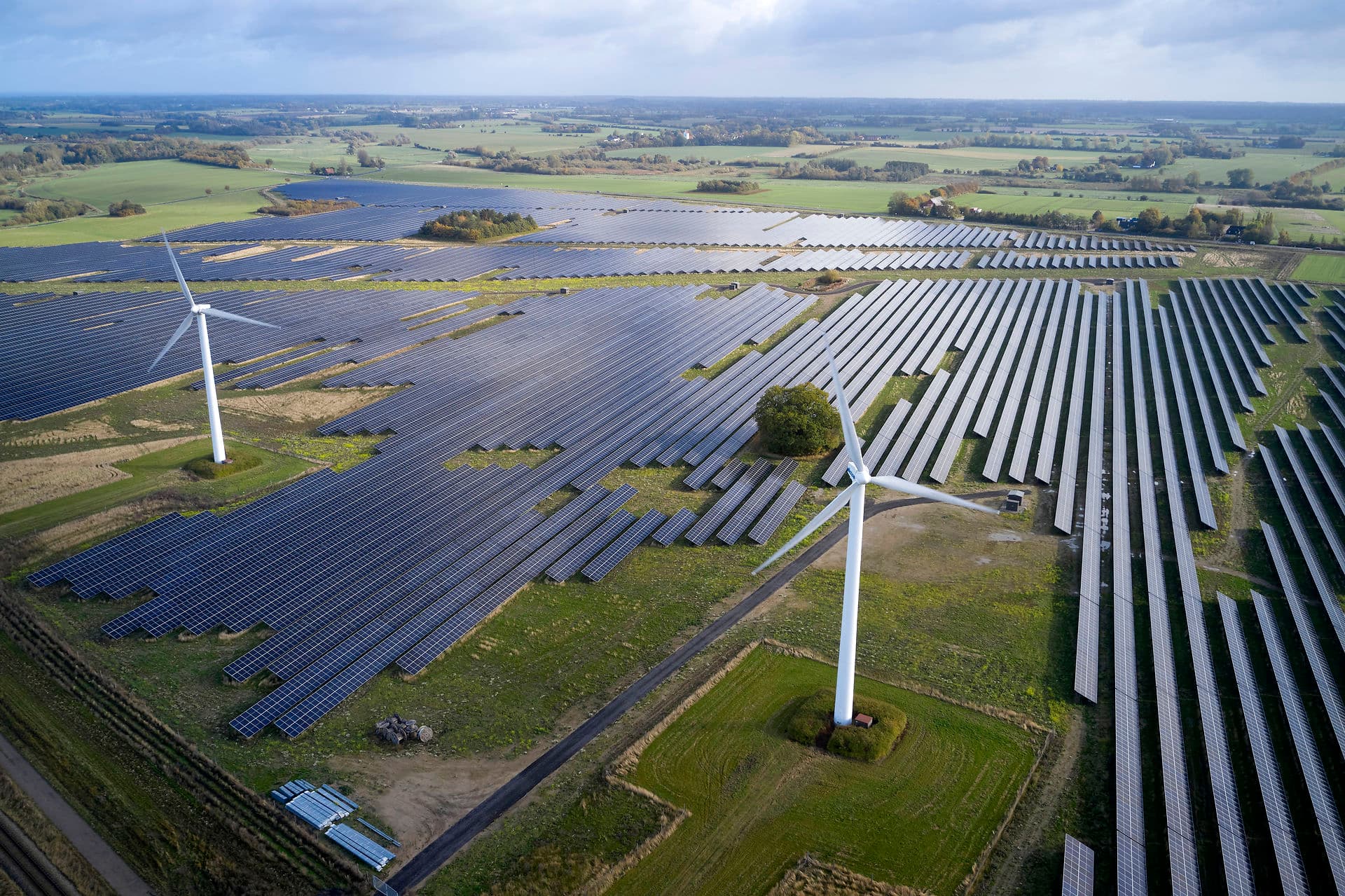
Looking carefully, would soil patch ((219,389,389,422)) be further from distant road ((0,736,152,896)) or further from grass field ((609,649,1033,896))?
grass field ((609,649,1033,896))

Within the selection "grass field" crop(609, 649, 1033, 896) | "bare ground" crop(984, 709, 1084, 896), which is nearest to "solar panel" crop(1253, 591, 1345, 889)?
"bare ground" crop(984, 709, 1084, 896)

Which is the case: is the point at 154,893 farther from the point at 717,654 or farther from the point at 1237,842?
the point at 1237,842

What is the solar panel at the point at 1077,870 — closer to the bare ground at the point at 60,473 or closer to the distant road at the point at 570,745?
the distant road at the point at 570,745

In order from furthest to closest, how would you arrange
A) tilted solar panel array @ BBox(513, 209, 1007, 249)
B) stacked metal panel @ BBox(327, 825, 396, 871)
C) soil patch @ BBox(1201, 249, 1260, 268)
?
tilted solar panel array @ BBox(513, 209, 1007, 249), soil patch @ BBox(1201, 249, 1260, 268), stacked metal panel @ BBox(327, 825, 396, 871)

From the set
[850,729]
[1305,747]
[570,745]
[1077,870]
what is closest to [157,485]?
[570,745]

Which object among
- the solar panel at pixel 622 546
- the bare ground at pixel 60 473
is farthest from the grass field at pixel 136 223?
the solar panel at pixel 622 546

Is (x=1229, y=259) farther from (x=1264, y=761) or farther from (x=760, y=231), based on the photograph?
(x=1264, y=761)

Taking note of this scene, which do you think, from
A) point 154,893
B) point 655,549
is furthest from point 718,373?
point 154,893
